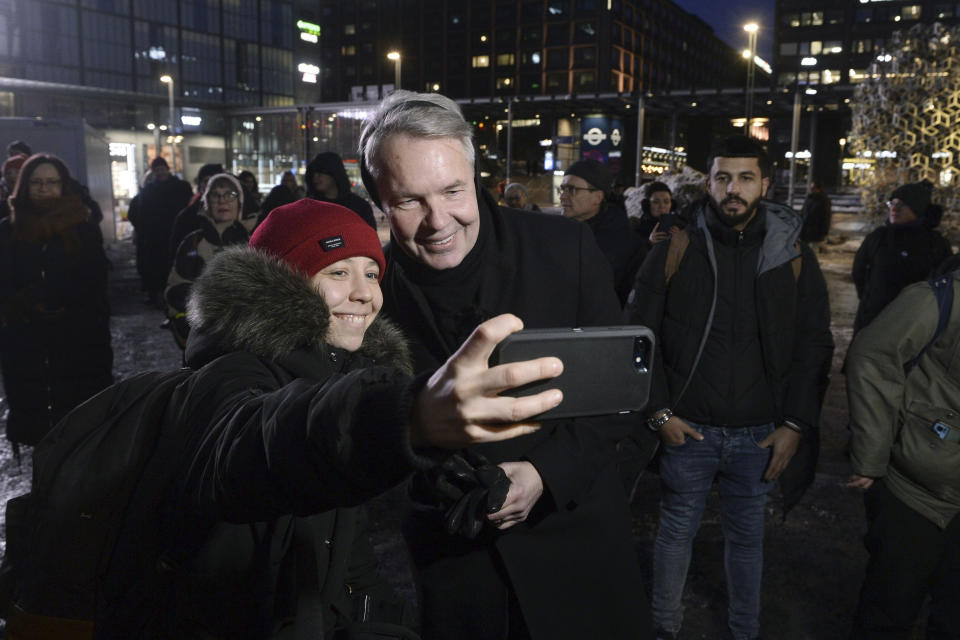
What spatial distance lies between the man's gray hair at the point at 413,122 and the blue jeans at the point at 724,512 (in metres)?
1.88

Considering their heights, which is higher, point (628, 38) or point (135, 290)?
point (628, 38)

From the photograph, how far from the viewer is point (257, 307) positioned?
165cm

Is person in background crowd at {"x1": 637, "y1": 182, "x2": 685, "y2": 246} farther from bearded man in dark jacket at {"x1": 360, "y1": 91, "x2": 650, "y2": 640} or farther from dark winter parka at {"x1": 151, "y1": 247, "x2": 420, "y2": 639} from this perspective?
dark winter parka at {"x1": 151, "y1": 247, "x2": 420, "y2": 639}

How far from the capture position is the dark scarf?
204 inches

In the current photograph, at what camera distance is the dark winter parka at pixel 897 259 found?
20.4ft

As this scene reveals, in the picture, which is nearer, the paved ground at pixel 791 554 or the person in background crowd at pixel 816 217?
the paved ground at pixel 791 554

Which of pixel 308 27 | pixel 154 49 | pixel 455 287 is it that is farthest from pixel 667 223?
pixel 308 27

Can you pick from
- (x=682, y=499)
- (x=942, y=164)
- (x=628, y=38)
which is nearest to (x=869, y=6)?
(x=628, y=38)

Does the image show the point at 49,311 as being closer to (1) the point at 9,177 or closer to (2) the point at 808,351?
(1) the point at 9,177

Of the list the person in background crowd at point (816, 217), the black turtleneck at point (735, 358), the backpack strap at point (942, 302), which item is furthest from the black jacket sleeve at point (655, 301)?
the person in background crowd at point (816, 217)

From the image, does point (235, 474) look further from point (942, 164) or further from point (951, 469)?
point (942, 164)

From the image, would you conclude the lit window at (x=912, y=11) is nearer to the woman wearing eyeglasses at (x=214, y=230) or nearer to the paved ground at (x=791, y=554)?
the paved ground at (x=791, y=554)

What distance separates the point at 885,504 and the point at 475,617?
5.46ft

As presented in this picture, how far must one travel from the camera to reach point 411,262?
6.92ft
